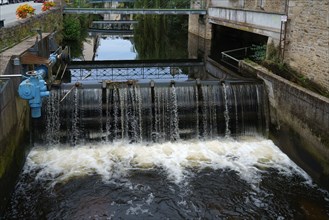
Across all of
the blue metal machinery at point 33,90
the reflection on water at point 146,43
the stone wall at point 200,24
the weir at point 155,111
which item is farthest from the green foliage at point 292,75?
the stone wall at point 200,24

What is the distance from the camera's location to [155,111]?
12.4 m

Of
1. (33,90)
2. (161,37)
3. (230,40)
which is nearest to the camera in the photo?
(33,90)

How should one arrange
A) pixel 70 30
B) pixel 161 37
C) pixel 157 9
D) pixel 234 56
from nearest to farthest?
1. pixel 234 56
2. pixel 70 30
3. pixel 157 9
4. pixel 161 37

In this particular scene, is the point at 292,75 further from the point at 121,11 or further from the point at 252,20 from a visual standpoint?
the point at 121,11

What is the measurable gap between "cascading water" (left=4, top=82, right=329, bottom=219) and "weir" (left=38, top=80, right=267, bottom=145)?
0.03 metres

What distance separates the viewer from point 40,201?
8.98 meters

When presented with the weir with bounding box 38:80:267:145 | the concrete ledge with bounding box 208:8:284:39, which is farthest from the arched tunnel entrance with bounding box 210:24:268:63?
the weir with bounding box 38:80:267:145

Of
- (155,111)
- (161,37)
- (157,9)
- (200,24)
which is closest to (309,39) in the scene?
(155,111)

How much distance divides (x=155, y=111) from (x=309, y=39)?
542 cm

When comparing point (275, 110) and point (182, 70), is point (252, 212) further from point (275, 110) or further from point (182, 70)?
point (182, 70)

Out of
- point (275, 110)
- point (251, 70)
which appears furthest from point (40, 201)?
point (251, 70)

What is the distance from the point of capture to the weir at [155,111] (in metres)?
12.0

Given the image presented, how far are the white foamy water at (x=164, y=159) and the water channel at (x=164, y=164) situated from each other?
28 millimetres

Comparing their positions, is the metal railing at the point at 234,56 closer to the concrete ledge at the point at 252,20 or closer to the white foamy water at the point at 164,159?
the concrete ledge at the point at 252,20
